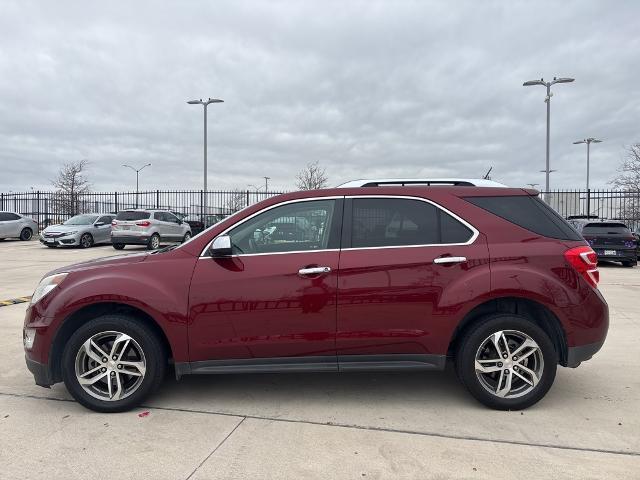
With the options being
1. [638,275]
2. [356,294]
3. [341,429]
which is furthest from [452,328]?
[638,275]

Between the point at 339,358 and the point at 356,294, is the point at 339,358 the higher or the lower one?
the lower one

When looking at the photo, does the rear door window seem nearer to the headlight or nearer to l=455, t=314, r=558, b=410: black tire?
l=455, t=314, r=558, b=410: black tire

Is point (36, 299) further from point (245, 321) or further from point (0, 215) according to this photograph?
point (0, 215)

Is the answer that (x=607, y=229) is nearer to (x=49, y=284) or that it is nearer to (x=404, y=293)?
(x=404, y=293)

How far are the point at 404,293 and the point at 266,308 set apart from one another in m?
1.05

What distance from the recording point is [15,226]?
2316 centimetres

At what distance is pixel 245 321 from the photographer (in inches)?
145

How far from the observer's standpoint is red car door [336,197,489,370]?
12.1 feet

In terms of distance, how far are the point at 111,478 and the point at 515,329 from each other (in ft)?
9.74

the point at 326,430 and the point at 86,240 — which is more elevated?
the point at 86,240

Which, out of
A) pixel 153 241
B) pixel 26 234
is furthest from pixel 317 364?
pixel 26 234

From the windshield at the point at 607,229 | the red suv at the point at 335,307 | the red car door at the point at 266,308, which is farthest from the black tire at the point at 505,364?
the windshield at the point at 607,229

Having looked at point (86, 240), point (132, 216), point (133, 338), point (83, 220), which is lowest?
point (133, 338)

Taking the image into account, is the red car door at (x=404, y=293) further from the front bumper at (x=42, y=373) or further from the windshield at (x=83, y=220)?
the windshield at (x=83, y=220)
